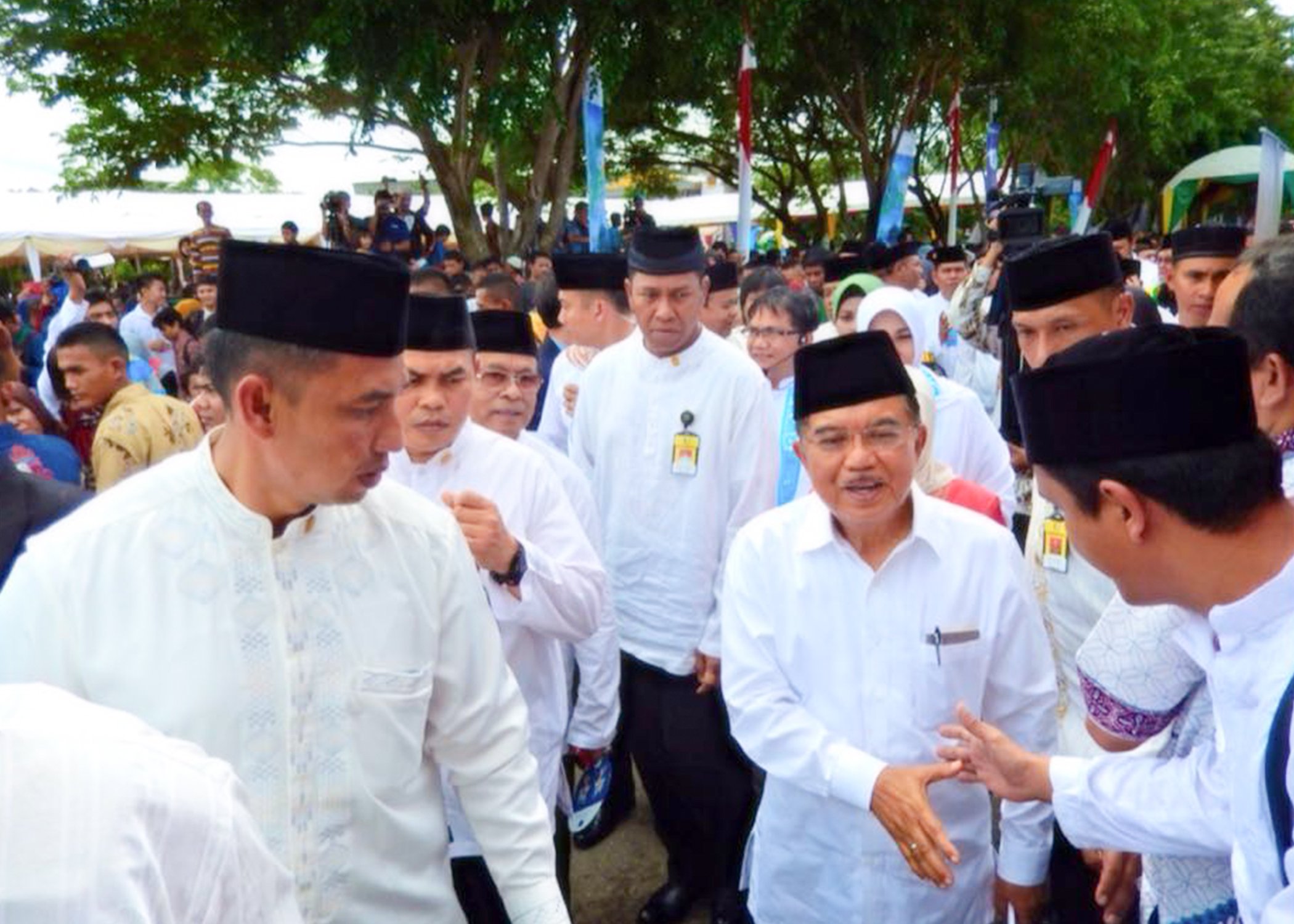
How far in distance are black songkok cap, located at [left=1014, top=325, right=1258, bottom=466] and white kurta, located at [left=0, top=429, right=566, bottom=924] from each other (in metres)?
1.04

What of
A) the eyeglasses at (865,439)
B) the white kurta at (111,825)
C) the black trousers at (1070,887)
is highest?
the eyeglasses at (865,439)

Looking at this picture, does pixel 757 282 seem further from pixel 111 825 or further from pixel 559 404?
pixel 111 825

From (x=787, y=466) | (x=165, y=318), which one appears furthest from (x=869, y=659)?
(x=165, y=318)

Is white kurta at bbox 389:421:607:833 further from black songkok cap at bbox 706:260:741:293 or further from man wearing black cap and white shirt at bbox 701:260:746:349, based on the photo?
black songkok cap at bbox 706:260:741:293

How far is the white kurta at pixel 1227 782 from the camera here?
4.81ft

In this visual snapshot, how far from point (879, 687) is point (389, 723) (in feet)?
3.67

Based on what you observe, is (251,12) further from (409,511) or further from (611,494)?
(409,511)

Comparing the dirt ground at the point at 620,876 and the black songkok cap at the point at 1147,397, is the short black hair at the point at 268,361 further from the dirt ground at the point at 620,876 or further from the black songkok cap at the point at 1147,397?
the dirt ground at the point at 620,876

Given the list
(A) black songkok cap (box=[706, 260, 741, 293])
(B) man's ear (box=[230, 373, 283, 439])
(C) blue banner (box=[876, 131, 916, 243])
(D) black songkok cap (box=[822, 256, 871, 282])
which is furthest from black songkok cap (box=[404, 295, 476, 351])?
(C) blue banner (box=[876, 131, 916, 243])

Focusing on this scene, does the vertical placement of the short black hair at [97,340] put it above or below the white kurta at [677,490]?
above

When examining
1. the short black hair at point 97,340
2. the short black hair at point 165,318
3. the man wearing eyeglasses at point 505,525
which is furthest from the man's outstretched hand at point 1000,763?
the short black hair at point 165,318

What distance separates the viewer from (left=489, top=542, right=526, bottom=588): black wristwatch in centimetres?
256

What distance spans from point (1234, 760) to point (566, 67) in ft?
40.1

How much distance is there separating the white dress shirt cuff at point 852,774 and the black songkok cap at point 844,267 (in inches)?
262
